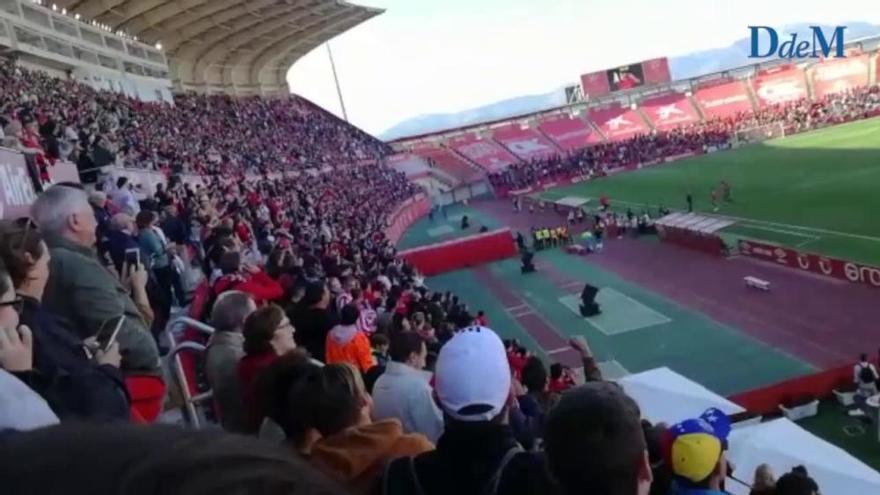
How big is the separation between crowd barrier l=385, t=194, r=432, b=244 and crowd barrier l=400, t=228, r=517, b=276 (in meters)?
4.24

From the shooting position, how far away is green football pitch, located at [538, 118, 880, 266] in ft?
87.0

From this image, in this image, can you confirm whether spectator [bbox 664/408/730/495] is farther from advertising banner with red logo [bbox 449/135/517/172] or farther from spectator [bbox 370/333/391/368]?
advertising banner with red logo [bbox 449/135/517/172]

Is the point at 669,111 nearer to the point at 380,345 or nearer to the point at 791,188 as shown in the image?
the point at 791,188

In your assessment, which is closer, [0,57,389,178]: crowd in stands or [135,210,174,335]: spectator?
[135,210,174,335]: spectator

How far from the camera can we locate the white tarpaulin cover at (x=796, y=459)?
8.48m

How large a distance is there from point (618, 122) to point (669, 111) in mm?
4388

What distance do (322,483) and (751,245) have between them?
2676 cm

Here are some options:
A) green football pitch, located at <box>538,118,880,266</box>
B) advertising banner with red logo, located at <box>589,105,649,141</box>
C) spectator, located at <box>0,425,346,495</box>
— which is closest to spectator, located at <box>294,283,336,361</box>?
spectator, located at <box>0,425,346,495</box>

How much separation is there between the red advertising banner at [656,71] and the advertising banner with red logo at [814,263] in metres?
53.6

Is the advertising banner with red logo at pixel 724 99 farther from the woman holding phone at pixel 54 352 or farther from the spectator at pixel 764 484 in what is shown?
the woman holding phone at pixel 54 352

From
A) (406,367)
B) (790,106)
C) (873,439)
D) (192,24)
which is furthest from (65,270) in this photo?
(790,106)

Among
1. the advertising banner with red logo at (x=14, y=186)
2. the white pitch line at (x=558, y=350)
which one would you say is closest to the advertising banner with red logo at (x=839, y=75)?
the white pitch line at (x=558, y=350)

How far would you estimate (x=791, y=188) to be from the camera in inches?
1425

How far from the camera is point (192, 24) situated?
1934 inches
